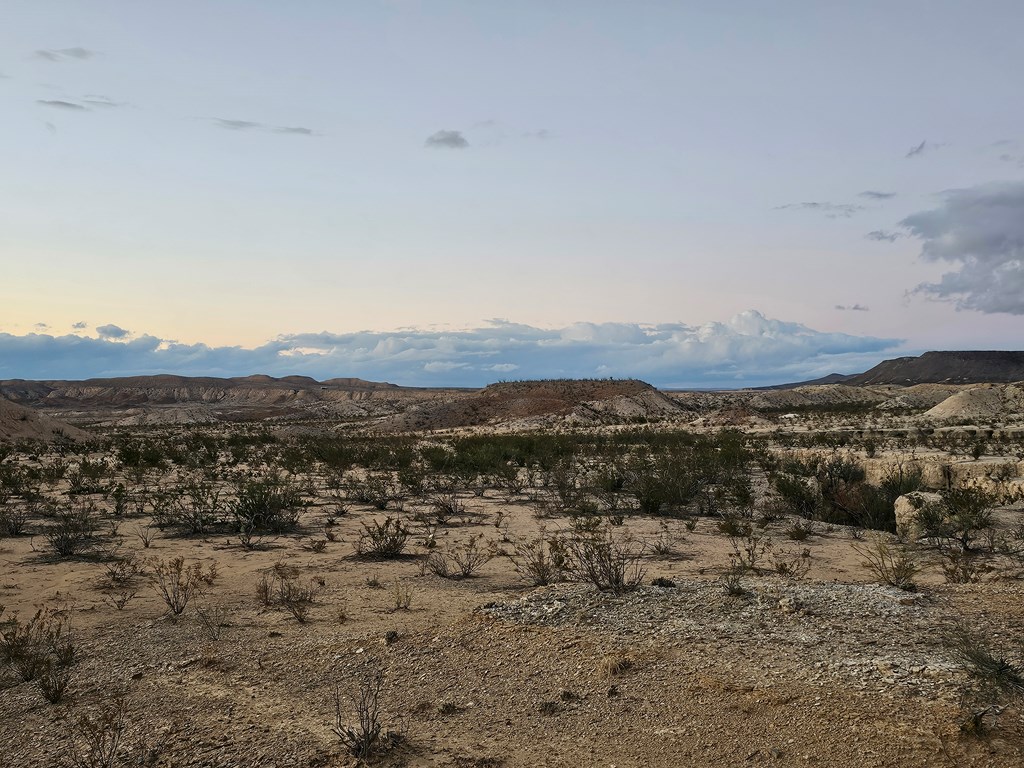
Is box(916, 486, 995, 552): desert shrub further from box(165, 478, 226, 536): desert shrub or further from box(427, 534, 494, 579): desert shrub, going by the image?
box(165, 478, 226, 536): desert shrub

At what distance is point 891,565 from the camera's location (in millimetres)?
9852

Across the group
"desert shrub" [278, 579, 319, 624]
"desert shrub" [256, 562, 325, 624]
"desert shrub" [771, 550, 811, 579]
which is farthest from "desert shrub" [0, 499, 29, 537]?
"desert shrub" [771, 550, 811, 579]

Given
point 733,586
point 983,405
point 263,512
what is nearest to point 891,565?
point 733,586

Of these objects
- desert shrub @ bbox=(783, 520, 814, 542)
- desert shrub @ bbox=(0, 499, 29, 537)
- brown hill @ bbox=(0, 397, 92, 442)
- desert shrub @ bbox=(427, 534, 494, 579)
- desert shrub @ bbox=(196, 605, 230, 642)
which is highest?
brown hill @ bbox=(0, 397, 92, 442)

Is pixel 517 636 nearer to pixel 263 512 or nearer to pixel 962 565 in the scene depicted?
pixel 962 565

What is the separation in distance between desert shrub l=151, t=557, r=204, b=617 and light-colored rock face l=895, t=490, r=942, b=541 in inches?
439

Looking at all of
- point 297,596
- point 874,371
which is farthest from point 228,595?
point 874,371

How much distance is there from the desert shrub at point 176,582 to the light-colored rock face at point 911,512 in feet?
36.6

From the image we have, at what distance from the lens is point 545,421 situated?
2077 inches

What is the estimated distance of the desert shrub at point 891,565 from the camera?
28.3 ft

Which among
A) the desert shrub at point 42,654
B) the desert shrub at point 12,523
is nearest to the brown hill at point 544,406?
the desert shrub at point 12,523

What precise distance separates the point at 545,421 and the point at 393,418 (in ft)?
44.5

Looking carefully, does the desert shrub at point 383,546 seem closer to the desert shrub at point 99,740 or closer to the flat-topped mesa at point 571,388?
the desert shrub at point 99,740

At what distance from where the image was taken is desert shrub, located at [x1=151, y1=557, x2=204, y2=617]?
8366 mm
